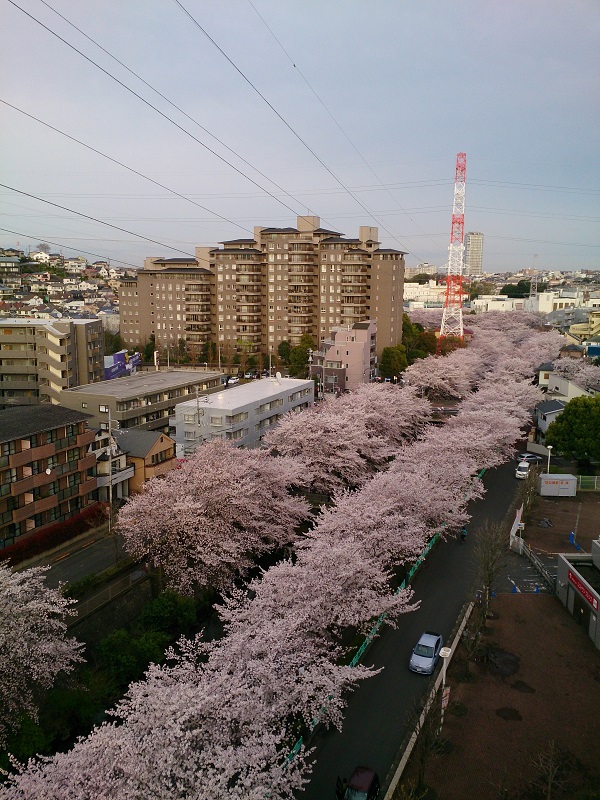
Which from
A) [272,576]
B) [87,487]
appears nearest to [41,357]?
[87,487]

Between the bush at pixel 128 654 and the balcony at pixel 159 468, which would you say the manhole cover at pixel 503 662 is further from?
the balcony at pixel 159 468

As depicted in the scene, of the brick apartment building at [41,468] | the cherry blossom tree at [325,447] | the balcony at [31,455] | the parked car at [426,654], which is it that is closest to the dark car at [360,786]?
the parked car at [426,654]

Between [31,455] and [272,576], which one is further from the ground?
[31,455]

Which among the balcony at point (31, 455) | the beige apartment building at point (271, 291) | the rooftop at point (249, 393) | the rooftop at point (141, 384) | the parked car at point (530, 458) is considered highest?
the beige apartment building at point (271, 291)

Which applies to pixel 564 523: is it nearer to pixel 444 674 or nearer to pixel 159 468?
pixel 444 674

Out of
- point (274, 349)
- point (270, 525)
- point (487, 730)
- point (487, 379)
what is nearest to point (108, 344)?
point (274, 349)

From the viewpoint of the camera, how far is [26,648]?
35.0 feet

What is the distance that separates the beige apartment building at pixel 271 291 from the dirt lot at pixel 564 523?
28.9 meters

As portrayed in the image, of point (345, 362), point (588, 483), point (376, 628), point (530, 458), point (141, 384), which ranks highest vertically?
point (345, 362)

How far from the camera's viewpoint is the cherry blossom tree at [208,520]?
1498 cm

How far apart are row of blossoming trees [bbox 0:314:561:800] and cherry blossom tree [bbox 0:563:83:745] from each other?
121cm

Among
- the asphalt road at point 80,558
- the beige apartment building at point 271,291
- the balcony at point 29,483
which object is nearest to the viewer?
the asphalt road at point 80,558

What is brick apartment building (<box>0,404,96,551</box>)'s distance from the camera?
1697 centimetres

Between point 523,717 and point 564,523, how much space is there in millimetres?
11528
